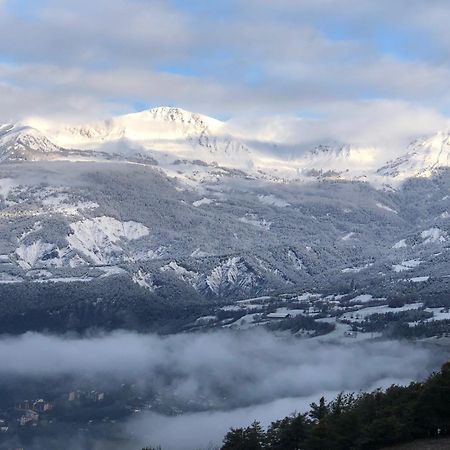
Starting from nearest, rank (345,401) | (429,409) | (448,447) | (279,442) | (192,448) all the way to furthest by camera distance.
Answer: (448,447) < (429,409) < (279,442) < (345,401) < (192,448)

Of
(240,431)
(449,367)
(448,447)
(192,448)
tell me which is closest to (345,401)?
(240,431)

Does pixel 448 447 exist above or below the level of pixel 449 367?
below

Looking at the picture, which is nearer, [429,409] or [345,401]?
[429,409]

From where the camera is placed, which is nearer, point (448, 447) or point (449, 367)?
point (448, 447)

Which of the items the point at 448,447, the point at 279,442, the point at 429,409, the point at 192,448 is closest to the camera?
the point at 448,447

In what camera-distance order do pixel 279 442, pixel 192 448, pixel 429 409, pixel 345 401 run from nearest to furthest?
pixel 429 409, pixel 279 442, pixel 345 401, pixel 192 448

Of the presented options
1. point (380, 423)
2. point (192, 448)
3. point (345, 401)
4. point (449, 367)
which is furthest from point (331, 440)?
point (192, 448)

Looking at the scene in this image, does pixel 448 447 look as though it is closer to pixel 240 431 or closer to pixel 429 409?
pixel 429 409

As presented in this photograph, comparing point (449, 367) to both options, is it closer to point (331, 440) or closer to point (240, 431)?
point (331, 440)

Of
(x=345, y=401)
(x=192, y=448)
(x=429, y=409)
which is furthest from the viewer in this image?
(x=192, y=448)
